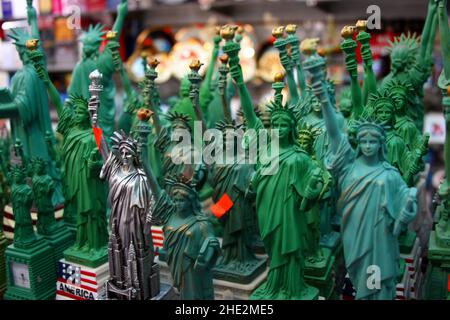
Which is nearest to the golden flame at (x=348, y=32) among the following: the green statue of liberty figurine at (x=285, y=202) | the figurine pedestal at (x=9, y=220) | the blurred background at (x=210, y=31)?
the green statue of liberty figurine at (x=285, y=202)

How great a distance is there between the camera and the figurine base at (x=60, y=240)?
3.19 meters

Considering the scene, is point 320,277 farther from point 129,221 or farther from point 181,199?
point 129,221

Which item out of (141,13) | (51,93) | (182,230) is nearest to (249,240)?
(182,230)

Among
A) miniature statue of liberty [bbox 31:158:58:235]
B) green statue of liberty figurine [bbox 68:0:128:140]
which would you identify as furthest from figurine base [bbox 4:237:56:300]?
green statue of liberty figurine [bbox 68:0:128:140]

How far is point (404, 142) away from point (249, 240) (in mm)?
1068

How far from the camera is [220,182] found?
2.85m

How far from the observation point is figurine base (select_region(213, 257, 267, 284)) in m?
2.86

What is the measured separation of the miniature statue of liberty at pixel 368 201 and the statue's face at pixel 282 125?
0.25m

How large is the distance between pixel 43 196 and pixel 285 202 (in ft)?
Answer: 5.33

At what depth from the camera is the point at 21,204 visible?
2957 mm

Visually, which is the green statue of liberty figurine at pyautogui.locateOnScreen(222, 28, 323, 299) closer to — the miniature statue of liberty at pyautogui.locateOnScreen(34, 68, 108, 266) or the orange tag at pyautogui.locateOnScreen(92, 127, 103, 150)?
the orange tag at pyautogui.locateOnScreen(92, 127, 103, 150)

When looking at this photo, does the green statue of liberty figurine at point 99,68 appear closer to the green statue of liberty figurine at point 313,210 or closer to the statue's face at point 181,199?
the statue's face at point 181,199

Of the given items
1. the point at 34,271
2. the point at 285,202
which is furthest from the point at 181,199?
the point at 34,271
